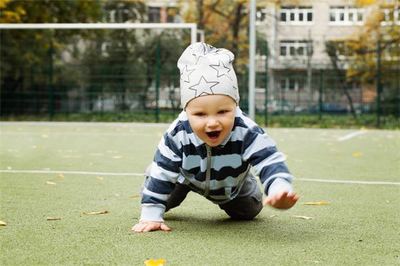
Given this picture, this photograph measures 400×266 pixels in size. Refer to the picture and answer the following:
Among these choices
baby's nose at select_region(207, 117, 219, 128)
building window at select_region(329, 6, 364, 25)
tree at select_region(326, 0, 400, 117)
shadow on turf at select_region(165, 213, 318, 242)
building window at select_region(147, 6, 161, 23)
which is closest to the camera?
baby's nose at select_region(207, 117, 219, 128)

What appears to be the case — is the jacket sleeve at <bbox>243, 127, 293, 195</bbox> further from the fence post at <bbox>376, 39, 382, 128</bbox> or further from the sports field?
the fence post at <bbox>376, 39, 382, 128</bbox>

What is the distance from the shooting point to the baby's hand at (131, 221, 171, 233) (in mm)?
3255

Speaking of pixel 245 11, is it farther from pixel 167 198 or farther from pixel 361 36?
pixel 167 198

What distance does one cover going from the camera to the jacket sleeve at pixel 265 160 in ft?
10.3

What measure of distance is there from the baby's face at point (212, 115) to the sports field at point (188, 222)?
44 centimetres

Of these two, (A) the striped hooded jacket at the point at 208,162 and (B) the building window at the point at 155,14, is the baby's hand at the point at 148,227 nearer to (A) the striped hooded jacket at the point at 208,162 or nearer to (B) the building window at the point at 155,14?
(A) the striped hooded jacket at the point at 208,162

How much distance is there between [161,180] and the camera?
337cm

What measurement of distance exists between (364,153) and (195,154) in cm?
531

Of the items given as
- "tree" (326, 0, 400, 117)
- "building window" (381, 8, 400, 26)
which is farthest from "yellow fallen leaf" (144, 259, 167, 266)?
"building window" (381, 8, 400, 26)

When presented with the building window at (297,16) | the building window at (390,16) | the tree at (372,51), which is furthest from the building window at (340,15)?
the building window at (390,16)

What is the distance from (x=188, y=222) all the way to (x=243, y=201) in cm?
28

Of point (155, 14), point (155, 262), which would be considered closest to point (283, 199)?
point (155, 262)

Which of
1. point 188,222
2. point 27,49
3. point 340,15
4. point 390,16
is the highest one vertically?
point 340,15

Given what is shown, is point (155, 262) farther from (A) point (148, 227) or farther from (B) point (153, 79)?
(B) point (153, 79)
